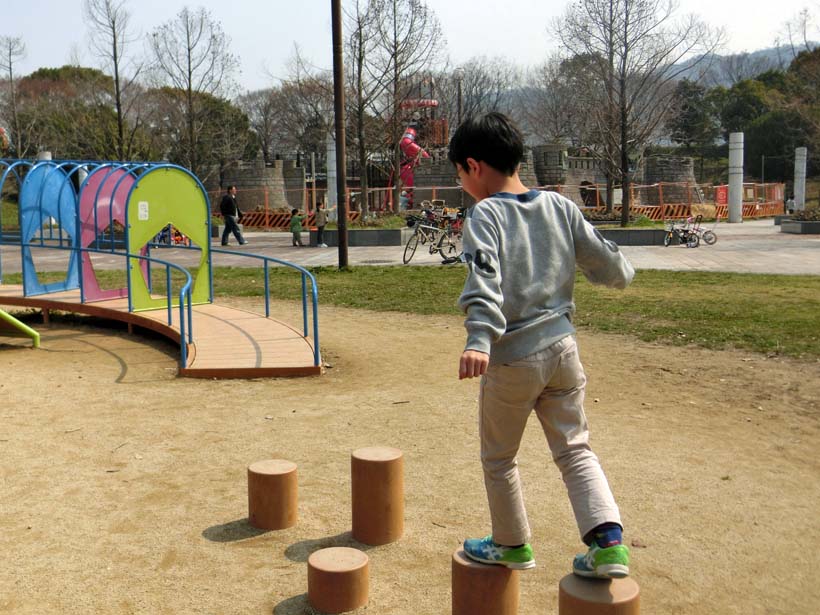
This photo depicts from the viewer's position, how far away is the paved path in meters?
16.2

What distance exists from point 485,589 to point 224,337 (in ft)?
→ 20.1

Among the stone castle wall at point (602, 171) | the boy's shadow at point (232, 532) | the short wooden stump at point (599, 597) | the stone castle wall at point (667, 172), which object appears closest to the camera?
the short wooden stump at point (599, 597)

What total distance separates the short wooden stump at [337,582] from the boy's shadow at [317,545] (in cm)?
49

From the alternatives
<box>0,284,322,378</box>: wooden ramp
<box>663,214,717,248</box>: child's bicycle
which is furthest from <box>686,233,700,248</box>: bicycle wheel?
<box>0,284,322,378</box>: wooden ramp

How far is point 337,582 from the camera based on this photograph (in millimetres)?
3000

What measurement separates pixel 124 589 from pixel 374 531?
3.38ft

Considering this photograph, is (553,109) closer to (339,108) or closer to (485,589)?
(339,108)

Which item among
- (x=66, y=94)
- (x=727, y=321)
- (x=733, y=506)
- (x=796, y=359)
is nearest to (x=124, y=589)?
(x=733, y=506)

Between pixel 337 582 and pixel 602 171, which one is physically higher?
pixel 602 171

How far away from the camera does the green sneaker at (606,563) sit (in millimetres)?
2631

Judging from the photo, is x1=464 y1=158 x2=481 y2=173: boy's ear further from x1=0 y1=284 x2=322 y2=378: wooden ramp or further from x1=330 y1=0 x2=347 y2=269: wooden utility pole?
x1=330 y1=0 x2=347 y2=269: wooden utility pole

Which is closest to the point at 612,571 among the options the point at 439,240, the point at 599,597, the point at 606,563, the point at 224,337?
the point at 606,563

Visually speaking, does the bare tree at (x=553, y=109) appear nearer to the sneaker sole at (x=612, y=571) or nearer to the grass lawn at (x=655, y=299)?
the grass lawn at (x=655, y=299)

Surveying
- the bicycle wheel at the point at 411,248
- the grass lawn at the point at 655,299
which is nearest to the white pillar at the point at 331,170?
the bicycle wheel at the point at 411,248
